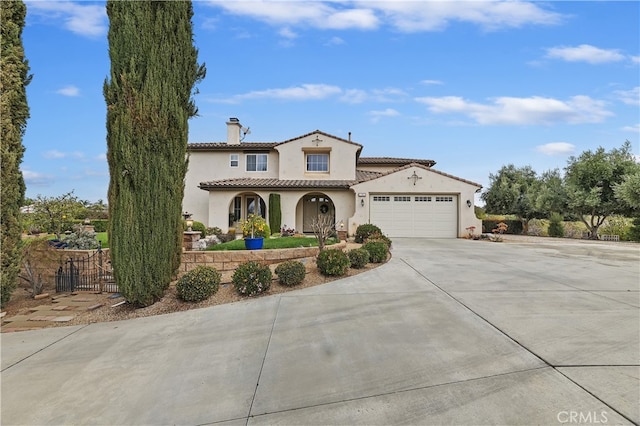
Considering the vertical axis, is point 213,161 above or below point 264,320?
above

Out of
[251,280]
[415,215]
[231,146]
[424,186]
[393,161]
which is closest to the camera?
[251,280]

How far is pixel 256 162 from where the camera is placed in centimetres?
2173

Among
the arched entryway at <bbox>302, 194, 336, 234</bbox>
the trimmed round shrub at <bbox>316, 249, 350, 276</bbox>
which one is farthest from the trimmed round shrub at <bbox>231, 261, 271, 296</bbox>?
the arched entryway at <bbox>302, 194, 336, 234</bbox>

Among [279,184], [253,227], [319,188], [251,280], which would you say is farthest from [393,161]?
[251,280]

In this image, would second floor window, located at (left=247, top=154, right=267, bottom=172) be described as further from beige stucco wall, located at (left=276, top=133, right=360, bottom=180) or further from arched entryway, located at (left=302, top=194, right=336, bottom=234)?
arched entryway, located at (left=302, top=194, right=336, bottom=234)

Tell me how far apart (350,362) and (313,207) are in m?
18.5

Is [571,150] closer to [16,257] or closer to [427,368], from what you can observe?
[427,368]

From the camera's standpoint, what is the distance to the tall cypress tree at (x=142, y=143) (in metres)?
6.17

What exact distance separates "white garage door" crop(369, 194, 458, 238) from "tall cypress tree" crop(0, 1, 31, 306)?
1549 cm

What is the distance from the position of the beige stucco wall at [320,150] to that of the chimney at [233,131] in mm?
3270

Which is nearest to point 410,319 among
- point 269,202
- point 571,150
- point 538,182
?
point 269,202

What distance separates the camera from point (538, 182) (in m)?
28.2

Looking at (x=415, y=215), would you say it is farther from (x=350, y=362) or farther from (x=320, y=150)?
(x=350, y=362)

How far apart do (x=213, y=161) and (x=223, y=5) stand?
1317cm
